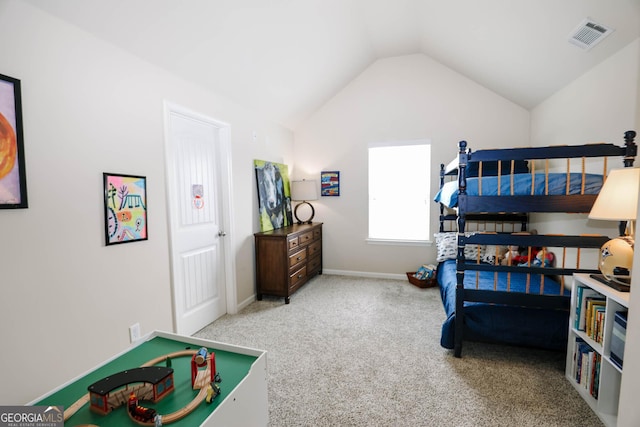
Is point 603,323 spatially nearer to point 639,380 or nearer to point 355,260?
point 639,380

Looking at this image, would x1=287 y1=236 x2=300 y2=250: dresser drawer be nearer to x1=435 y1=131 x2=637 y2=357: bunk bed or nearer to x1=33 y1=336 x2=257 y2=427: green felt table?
x1=435 y1=131 x2=637 y2=357: bunk bed

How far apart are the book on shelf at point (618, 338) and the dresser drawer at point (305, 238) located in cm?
284

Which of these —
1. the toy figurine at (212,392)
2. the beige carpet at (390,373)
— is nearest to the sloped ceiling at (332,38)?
the toy figurine at (212,392)

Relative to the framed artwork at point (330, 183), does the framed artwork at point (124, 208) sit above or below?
below

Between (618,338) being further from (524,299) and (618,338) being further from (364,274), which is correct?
(364,274)

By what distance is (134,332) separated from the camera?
2072 mm

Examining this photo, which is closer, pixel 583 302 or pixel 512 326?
pixel 583 302

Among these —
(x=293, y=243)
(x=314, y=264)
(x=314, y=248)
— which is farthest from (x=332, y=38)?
(x=314, y=264)

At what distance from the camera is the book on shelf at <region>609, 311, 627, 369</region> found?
153cm

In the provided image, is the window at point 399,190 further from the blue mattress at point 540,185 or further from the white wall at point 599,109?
the blue mattress at point 540,185

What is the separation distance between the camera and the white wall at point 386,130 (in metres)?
3.89

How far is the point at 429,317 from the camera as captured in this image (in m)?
3.01

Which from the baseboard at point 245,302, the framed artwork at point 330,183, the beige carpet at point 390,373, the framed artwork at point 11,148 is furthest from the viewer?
the framed artwork at point 330,183

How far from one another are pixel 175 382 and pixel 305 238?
113 inches
